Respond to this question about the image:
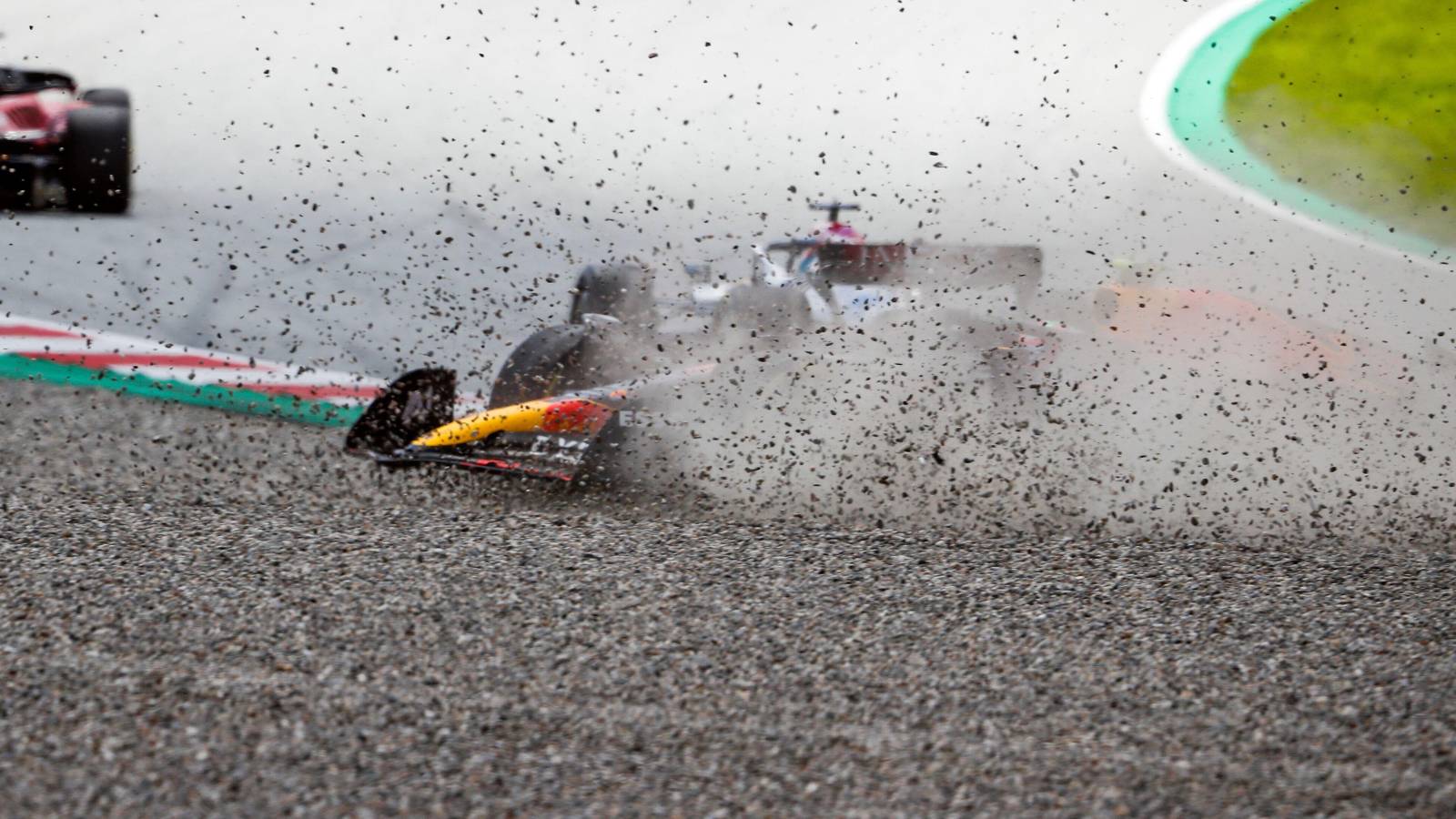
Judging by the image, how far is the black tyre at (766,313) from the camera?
5.93 m

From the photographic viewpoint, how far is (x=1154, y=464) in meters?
5.76

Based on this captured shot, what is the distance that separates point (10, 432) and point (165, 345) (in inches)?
46.8

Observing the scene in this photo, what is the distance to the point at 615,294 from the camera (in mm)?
6055

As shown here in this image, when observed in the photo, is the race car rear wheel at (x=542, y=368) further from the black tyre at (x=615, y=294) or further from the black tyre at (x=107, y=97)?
the black tyre at (x=107, y=97)

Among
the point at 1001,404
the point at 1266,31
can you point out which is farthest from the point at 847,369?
the point at 1266,31

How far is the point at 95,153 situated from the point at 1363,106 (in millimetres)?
7119

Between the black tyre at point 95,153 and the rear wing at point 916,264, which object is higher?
the black tyre at point 95,153

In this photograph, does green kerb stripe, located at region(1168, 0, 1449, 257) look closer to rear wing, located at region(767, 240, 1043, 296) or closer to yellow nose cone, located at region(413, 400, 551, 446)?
rear wing, located at region(767, 240, 1043, 296)

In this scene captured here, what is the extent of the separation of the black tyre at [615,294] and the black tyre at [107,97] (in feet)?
7.81

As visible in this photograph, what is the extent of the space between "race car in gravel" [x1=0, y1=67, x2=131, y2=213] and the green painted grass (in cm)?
653

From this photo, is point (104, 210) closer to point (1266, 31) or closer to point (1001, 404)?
point (1001, 404)

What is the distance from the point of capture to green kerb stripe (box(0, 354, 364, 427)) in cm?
656

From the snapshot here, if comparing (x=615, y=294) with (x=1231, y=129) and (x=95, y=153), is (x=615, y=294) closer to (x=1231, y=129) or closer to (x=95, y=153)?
(x=95, y=153)

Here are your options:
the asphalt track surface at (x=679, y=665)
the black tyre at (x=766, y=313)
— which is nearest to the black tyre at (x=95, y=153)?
the asphalt track surface at (x=679, y=665)
